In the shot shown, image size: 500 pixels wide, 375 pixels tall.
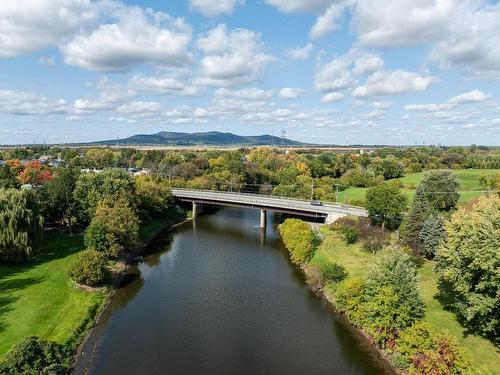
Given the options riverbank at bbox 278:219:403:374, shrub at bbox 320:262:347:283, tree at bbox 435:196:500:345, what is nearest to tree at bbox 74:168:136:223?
riverbank at bbox 278:219:403:374

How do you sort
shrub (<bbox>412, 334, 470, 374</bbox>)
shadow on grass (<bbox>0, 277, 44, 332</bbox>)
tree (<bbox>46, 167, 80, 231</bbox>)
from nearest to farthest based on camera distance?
A: shrub (<bbox>412, 334, 470, 374</bbox>) < shadow on grass (<bbox>0, 277, 44, 332</bbox>) < tree (<bbox>46, 167, 80, 231</bbox>)

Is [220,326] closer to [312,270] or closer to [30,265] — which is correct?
[312,270]

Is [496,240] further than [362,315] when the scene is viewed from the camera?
No

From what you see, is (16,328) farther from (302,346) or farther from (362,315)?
(362,315)

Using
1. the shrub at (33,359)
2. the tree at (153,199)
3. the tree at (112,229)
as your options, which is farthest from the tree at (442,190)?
the shrub at (33,359)

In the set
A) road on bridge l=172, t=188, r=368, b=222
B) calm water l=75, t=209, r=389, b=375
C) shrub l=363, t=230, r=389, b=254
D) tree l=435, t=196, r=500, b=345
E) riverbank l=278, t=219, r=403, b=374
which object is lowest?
calm water l=75, t=209, r=389, b=375

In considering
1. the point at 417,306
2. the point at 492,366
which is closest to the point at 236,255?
the point at 417,306

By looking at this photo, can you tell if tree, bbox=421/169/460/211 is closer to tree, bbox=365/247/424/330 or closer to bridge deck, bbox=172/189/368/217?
bridge deck, bbox=172/189/368/217
